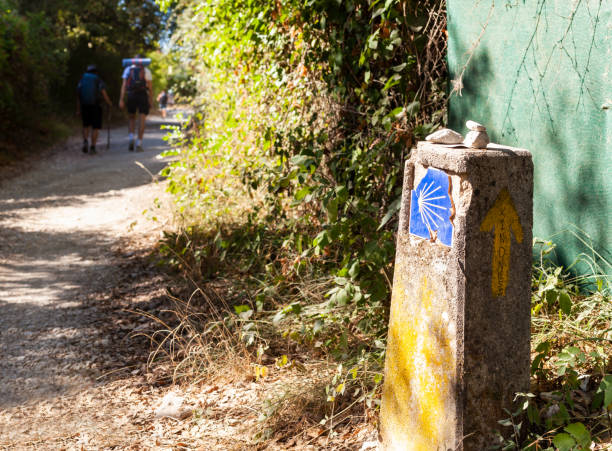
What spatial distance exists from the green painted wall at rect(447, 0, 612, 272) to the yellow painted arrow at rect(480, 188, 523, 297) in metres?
1.16

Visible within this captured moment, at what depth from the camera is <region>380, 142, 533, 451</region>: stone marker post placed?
2.43m

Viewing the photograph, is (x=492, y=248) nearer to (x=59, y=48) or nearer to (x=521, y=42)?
(x=521, y=42)

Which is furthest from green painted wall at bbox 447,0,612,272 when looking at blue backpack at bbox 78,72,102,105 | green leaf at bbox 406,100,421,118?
blue backpack at bbox 78,72,102,105

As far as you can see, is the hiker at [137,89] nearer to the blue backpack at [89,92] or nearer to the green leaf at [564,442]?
the blue backpack at [89,92]

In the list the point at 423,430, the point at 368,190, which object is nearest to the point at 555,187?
the point at 368,190

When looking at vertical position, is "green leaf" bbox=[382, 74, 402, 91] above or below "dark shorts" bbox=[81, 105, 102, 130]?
above

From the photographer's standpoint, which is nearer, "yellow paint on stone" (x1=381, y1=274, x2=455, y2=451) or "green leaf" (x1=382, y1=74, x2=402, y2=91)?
"yellow paint on stone" (x1=381, y1=274, x2=455, y2=451)

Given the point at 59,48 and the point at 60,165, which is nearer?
the point at 60,165

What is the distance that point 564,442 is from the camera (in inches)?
90.7

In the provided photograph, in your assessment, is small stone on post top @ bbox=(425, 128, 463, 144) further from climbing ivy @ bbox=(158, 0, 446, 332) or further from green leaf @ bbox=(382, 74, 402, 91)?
green leaf @ bbox=(382, 74, 402, 91)

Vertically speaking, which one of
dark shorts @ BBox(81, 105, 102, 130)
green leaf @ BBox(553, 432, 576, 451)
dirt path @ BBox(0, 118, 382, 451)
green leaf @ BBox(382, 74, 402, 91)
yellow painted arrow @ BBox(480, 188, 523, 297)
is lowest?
dirt path @ BBox(0, 118, 382, 451)

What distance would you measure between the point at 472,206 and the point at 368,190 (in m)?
2.25

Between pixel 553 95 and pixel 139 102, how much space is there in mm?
12306

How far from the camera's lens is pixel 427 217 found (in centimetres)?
261
